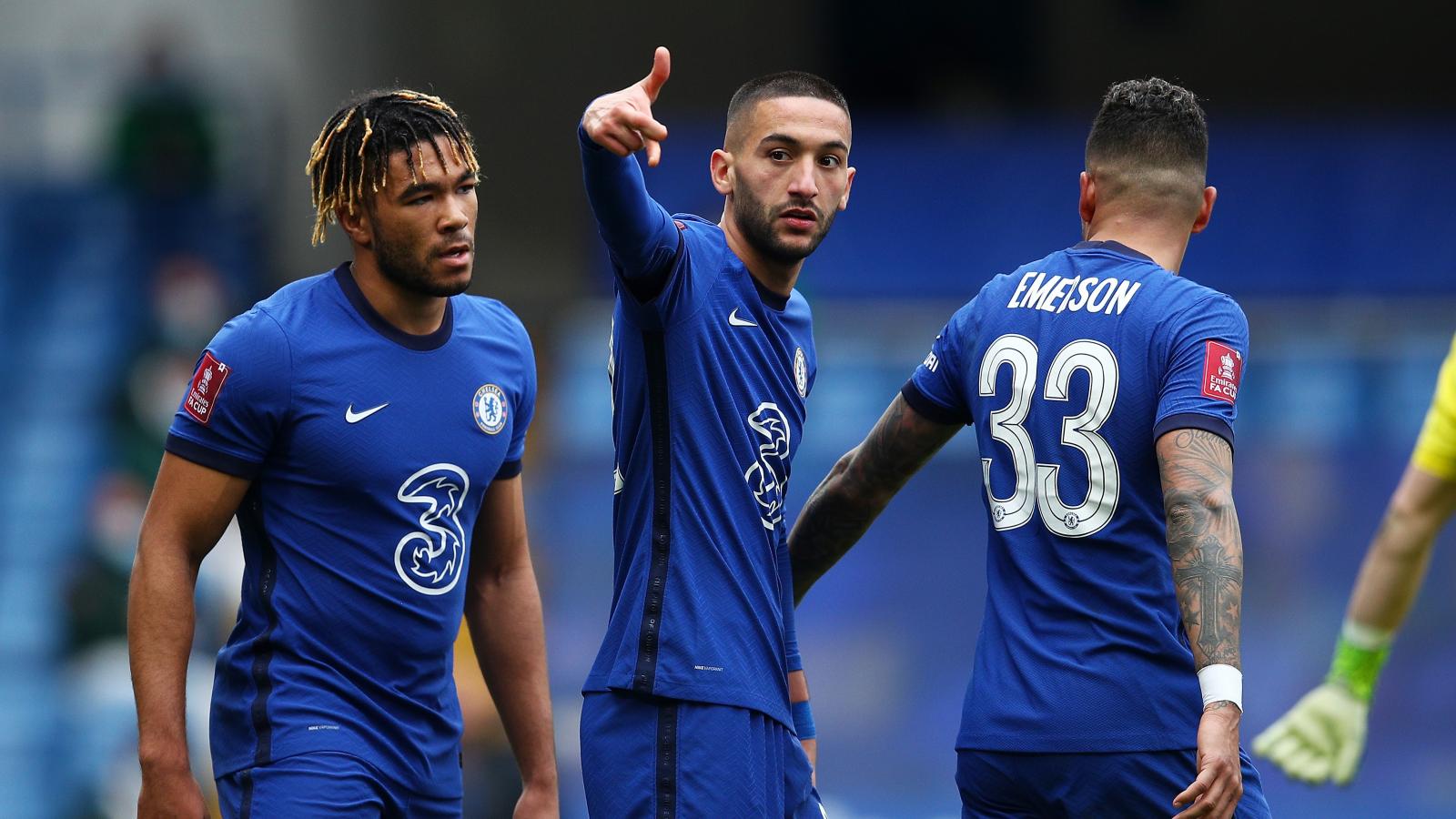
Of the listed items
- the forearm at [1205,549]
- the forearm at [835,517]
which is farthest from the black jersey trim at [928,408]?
the forearm at [1205,549]

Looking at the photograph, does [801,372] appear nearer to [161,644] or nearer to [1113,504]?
[1113,504]

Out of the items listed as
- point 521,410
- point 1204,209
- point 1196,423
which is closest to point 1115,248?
point 1204,209

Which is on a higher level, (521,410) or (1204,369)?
(1204,369)

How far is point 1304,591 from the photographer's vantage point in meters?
10.9

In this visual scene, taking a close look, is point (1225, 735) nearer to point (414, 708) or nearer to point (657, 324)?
point (657, 324)

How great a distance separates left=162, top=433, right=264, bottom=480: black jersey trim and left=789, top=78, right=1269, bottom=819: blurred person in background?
1.61 metres

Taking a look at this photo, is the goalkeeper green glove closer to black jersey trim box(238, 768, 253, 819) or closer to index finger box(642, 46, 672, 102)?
index finger box(642, 46, 672, 102)

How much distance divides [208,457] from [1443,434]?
3.30 meters

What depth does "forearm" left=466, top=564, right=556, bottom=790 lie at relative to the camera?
14.9ft

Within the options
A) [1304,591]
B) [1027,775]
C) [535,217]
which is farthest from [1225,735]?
[535,217]

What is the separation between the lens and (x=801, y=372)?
14.4 feet

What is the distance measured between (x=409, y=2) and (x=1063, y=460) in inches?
543

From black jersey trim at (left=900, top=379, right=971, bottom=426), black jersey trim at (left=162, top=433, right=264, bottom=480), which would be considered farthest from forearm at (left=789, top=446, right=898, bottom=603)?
black jersey trim at (left=162, top=433, right=264, bottom=480)

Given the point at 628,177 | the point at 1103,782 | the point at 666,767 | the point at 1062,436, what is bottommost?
the point at 666,767
